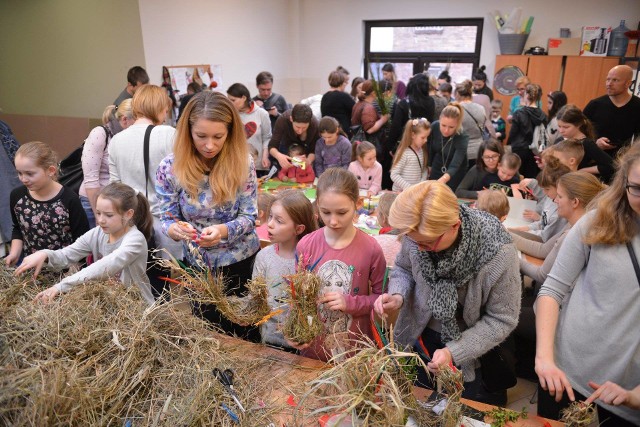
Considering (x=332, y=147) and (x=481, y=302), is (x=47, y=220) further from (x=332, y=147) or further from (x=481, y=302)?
(x=332, y=147)

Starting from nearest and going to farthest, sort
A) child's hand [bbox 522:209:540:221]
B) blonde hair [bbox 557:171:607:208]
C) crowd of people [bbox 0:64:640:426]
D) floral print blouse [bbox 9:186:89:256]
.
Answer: crowd of people [bbox 0:64:640:426] < blonde hair [bbox 557:171:607:208] < floral print blouse [bbox 9:186:89:256] < child's hand [bbox 522:209:540:221]

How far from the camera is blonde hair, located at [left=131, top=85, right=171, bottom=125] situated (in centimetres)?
262

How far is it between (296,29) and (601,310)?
9255 millimetres

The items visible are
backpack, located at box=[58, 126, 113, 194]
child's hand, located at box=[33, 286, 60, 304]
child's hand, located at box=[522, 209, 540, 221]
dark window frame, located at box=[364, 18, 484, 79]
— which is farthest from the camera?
dark window frame, located at box=[364, 18, 484, 79]

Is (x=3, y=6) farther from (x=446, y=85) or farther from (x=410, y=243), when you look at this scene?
(x=410, y=243)

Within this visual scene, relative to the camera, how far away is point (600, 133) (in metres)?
4.21

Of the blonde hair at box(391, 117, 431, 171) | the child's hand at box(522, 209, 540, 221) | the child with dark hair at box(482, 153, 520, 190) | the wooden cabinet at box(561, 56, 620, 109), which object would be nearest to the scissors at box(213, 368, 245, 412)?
the child's hand at box(522, 209, 540, 221)

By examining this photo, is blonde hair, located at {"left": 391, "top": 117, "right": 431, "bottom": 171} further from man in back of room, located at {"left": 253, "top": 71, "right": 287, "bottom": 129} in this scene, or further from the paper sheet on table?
man in back of room, located at {"left": 253, "top": 71, "right": 287, "bottom": 129}

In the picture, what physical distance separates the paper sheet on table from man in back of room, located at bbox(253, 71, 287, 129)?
3113 millimetres

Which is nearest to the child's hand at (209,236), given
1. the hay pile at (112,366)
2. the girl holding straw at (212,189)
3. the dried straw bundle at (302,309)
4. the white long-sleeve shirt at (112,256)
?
the girl holding straw at (212,189)

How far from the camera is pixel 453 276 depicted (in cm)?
152

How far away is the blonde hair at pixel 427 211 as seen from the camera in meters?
1.37

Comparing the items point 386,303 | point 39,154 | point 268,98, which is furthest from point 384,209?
point 268,98

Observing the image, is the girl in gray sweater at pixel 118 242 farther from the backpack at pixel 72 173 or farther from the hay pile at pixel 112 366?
the backpack at pixel 72 173
